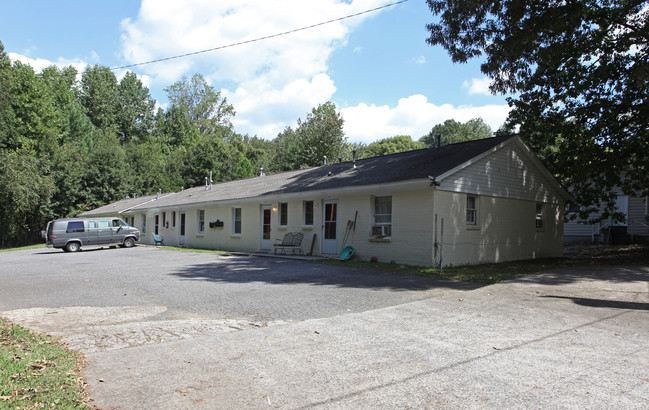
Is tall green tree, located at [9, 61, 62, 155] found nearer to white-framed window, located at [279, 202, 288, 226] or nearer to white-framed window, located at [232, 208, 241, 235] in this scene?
white-framed window, located at [232, 208, 241, 235]

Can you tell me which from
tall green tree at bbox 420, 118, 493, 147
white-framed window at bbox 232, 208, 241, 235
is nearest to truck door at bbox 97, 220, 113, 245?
white-framed window at bbox 232, 208, 241, 235

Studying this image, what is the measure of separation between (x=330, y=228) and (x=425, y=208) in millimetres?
4753

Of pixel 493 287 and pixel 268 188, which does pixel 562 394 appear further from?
pixel 268 188

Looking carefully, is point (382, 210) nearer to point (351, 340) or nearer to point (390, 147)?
point (351, 340)

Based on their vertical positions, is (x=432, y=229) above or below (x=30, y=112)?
below

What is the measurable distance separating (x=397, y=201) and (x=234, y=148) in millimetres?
38559

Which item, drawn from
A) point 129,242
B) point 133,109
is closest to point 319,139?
point 129,242

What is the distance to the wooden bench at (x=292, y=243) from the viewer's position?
60.1 ft

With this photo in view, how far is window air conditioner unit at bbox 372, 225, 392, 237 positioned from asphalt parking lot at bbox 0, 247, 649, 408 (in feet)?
14.8

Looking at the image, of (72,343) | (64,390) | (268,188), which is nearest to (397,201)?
(268,188)

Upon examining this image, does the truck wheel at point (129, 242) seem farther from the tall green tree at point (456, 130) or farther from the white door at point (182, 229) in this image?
the tall green tree at point (456, 130)

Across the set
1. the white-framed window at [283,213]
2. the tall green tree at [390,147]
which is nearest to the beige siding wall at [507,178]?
the white-framed window at [283,213]

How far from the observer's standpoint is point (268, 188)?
21.6m

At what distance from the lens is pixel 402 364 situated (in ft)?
15.6
